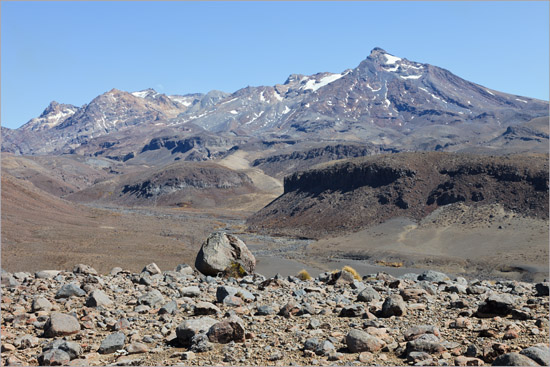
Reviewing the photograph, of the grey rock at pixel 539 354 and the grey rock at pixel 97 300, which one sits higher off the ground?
the grey rock at pixel 539 354

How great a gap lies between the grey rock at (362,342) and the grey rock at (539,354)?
2.54 meters

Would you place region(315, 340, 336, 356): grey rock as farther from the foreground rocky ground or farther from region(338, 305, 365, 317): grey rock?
region(338, 305, 365, 317): grey rock

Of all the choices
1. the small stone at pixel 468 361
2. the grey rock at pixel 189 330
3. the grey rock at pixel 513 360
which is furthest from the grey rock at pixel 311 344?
the grey rock at pixel 513 360

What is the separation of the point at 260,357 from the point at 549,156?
85.1 metres

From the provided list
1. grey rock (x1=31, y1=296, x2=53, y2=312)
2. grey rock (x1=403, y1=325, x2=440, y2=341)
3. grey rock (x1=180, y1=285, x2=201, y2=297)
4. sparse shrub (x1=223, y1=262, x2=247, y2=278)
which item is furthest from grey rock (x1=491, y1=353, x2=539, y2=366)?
sparse shrub (x1=223, y1=262, x2=247, y2=278)

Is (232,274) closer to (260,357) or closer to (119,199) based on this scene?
(260,357)

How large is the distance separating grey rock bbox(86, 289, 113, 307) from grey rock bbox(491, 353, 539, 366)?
10193 millimetres

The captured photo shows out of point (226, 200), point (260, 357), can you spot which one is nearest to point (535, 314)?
point (260, 357)

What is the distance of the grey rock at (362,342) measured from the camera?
9.41 m

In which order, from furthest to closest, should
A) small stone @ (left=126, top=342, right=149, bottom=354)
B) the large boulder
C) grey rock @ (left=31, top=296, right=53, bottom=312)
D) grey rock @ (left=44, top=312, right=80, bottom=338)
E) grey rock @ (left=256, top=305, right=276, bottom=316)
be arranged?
the large boulder, grey rock @ (left=31, top=296, right=53, bottom=312), grey rock @ (left=256, top=305, right=276, bottom=316), grey rock @ (left=44, top=312, right=80, bottom=338), small stone @ (left=126, top=342, right=149, bottom=354)

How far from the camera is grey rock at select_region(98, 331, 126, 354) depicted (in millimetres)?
10086

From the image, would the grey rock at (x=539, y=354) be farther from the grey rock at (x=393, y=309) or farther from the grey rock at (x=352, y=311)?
the grey rock at (x=352, y=311)

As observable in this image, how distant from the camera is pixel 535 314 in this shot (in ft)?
38.3

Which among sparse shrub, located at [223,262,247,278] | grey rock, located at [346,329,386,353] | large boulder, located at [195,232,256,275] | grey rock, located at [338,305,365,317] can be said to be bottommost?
sparse shrub, located at [223,262,247,278]
